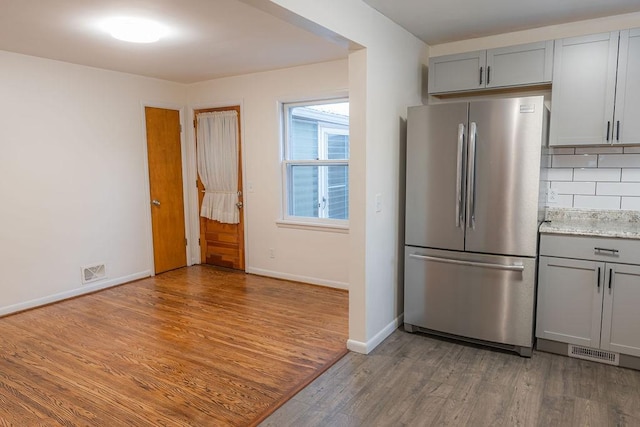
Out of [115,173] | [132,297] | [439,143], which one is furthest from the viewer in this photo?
[115,173]

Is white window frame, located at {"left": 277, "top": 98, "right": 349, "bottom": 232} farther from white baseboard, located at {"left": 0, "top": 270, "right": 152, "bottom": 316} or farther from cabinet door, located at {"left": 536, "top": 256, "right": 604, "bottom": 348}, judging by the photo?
cabinet door, located at {"left": 536, "top": 256, "right": 604, "bottom": 348}

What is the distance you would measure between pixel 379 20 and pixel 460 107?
826 millimetres

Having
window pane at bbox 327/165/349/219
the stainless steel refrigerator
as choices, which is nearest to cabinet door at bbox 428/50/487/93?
the stainless steel refrigerator

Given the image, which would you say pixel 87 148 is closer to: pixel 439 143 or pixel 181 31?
pixel 181 31

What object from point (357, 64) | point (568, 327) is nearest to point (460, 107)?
point (357, 64)

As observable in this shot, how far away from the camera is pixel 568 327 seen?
292 centimetres

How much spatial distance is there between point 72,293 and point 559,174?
473cm

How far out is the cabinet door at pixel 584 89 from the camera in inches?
115

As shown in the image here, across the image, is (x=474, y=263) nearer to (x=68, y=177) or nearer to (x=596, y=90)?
(x=596, y=90)

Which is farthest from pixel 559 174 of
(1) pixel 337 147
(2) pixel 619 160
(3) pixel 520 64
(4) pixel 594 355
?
(1) pixel 337 147

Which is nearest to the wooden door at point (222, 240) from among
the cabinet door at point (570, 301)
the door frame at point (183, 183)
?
the door frame at point (183, 183)

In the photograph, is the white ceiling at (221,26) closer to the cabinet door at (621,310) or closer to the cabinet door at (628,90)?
the cabinet door at (628,90)

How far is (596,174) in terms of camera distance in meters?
3.29

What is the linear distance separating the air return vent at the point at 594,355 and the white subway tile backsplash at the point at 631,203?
43.1 inches
